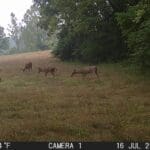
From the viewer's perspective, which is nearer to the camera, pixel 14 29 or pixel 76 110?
pixel 76 110

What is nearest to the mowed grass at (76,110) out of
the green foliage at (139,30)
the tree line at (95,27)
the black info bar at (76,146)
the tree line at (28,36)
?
the green foliage at (139,30)

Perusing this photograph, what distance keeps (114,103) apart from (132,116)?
2.68 meters

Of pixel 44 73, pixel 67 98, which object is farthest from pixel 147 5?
pixel 44 73

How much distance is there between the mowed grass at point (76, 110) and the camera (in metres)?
14.2

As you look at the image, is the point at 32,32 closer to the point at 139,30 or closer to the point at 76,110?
the point at 139,30

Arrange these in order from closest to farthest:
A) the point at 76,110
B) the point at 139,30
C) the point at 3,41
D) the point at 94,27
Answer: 1. the point at 76,110
2. the point at 139,30
3. the point at 94,27
4. the point at 3,41

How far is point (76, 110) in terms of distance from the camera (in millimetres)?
17828

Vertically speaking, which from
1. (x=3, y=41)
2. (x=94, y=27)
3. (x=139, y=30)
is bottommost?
(x=139, y=30)

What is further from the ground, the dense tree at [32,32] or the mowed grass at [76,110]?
the dense tree at [32,32]

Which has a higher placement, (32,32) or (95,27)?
(32,32)

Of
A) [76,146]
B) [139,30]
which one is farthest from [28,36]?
[76,146]

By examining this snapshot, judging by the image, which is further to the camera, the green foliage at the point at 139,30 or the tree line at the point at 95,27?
the tree line at the point at 95,27

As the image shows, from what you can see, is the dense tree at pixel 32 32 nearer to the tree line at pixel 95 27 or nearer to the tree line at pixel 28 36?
the tree line at pixel 28 36

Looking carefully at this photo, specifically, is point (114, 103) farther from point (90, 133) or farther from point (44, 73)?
point (44, 73)
